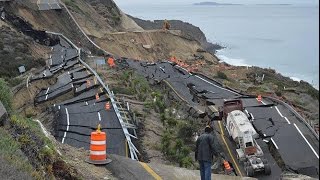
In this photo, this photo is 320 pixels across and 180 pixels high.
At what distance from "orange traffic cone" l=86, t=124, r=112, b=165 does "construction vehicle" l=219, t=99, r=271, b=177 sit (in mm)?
8265

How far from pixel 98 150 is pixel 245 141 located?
974 cm

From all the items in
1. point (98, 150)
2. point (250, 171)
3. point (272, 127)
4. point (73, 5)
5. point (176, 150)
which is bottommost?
point (250, 171)

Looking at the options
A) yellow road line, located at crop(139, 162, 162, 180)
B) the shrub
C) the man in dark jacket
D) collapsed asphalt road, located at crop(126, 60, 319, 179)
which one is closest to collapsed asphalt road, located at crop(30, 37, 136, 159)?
the shrub

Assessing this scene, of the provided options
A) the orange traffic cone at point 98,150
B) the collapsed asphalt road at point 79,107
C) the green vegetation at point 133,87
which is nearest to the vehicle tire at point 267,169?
the collapsed asphalt road at point 79,107

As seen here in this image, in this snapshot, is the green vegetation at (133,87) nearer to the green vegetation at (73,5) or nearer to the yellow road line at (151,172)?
the yellow road line at (151,172)

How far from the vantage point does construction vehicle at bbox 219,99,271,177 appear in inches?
698

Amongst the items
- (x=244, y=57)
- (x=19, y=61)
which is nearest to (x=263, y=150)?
(x=19, y=61)

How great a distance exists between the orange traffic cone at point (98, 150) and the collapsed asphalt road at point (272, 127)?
27.6 feet

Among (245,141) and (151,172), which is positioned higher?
(151,172)

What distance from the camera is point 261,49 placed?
120 meters

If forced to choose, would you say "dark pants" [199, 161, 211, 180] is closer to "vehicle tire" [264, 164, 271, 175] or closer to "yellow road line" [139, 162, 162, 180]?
"yellow road line" [139, 162, 162, 180]

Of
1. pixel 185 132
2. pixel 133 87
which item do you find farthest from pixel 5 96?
pixel 133 87

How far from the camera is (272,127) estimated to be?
71.2ft

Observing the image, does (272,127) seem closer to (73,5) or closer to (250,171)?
(250,171)
